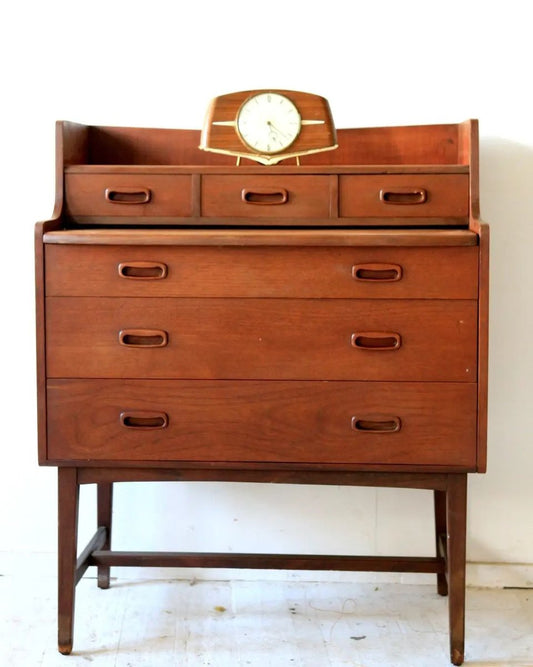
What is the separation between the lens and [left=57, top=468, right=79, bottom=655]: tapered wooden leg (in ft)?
7.94

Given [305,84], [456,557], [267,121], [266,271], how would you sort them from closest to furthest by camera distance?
[266,271] < [456,557] < [267,121] < [305,84]

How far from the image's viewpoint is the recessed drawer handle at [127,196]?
8.16ft

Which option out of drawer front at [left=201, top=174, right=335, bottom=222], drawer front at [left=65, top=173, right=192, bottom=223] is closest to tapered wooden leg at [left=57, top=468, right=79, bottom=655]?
drawer front at [left=65, top=173, right=192, bottom=223]

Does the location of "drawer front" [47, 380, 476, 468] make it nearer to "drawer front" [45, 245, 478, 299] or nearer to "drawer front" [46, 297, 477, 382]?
"drawer front" [46, 297, 477, 382]

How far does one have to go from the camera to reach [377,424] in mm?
2348

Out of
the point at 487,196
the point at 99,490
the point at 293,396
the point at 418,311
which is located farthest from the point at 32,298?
the point at 487,196

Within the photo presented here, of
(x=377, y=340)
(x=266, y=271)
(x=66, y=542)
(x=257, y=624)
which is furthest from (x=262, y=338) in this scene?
(x=257, y=624)

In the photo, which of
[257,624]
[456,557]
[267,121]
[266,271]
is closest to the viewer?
[266,271]

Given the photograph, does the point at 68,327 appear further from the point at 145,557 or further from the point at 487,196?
the point at 487,196

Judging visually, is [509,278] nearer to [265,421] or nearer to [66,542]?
[265,421]

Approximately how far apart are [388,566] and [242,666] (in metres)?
0.48

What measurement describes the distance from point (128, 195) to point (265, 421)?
0.73 metres

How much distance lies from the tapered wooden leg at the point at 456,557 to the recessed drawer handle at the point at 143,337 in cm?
83

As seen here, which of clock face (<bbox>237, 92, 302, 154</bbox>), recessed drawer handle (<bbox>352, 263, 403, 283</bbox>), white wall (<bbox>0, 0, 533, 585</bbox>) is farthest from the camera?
white wall (<bbox>0, 0, 533, 585</bbox>)
